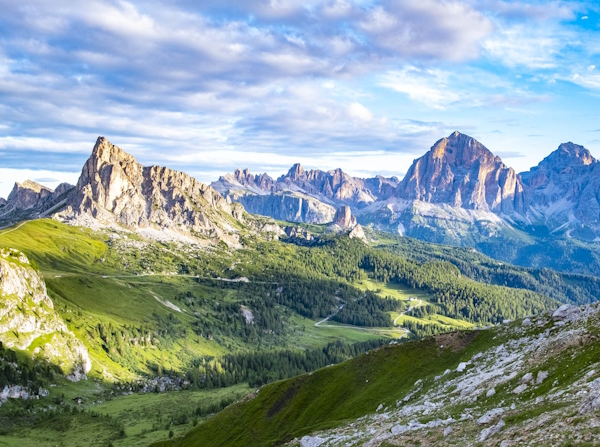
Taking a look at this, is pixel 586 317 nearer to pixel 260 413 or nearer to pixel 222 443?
pixel 260 413

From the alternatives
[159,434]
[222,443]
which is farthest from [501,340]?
[159,434]

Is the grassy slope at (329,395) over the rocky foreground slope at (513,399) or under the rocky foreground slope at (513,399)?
under

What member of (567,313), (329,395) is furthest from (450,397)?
(329,395)

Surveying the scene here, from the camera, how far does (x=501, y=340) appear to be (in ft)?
325

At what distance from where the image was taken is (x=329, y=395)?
112000 millimetres

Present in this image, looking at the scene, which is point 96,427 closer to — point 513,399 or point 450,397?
point 450,397

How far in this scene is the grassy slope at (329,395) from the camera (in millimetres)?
100375

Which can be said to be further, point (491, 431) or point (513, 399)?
point (513, 399)

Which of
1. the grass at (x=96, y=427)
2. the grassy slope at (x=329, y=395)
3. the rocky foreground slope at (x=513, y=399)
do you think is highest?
the rocky foreground slope at (x=513, y=399)

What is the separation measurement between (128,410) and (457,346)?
156561 mm

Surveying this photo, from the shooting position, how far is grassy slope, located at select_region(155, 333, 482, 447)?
100 metres

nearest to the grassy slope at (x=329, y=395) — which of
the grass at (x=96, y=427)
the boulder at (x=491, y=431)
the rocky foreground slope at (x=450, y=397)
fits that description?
the rocky foreground slope at (x=450, y=397)

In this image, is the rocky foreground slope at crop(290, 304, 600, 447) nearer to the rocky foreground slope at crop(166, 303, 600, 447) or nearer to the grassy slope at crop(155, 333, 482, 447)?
the rocky foreground slope at crop(166, 303, 600, 447)

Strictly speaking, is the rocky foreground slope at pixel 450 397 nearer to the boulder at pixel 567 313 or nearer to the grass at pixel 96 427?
the boulder at pixel 567 313
